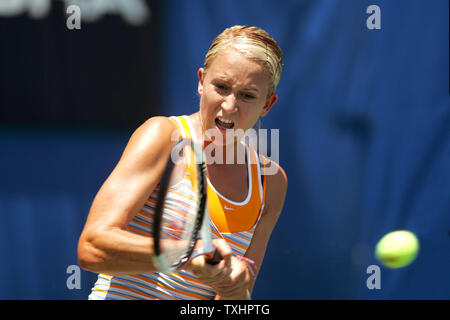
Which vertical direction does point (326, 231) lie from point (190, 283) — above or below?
below

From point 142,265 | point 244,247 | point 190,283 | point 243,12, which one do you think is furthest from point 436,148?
point 142,265

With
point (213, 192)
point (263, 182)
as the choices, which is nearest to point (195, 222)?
point (213, 192)

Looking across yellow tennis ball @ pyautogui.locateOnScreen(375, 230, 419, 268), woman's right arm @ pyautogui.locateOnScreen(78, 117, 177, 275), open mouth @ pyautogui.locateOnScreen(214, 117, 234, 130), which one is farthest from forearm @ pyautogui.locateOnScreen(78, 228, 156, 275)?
yellow tennis ball @ pyautogui.locateOnScreen(375, 230, 419, 268)

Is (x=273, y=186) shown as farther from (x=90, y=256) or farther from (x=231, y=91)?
(x=90, y=256)

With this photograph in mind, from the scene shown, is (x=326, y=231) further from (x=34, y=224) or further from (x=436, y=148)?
(x=34, y=224)

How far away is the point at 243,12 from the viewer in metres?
3.32

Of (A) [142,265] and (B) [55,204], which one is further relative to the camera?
(B) [55,204]

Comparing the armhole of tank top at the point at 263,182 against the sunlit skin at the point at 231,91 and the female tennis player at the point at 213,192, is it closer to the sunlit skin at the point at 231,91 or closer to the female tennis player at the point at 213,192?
the female tennis player at the point at 213,192

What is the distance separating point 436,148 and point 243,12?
136cm

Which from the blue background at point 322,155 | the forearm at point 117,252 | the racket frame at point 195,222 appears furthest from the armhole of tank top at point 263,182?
the blue background at point 322,155

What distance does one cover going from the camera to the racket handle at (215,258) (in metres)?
1.59

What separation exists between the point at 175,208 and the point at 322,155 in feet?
5.91

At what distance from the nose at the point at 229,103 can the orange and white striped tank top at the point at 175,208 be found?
0.45 ft

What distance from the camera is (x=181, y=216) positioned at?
1.78m
